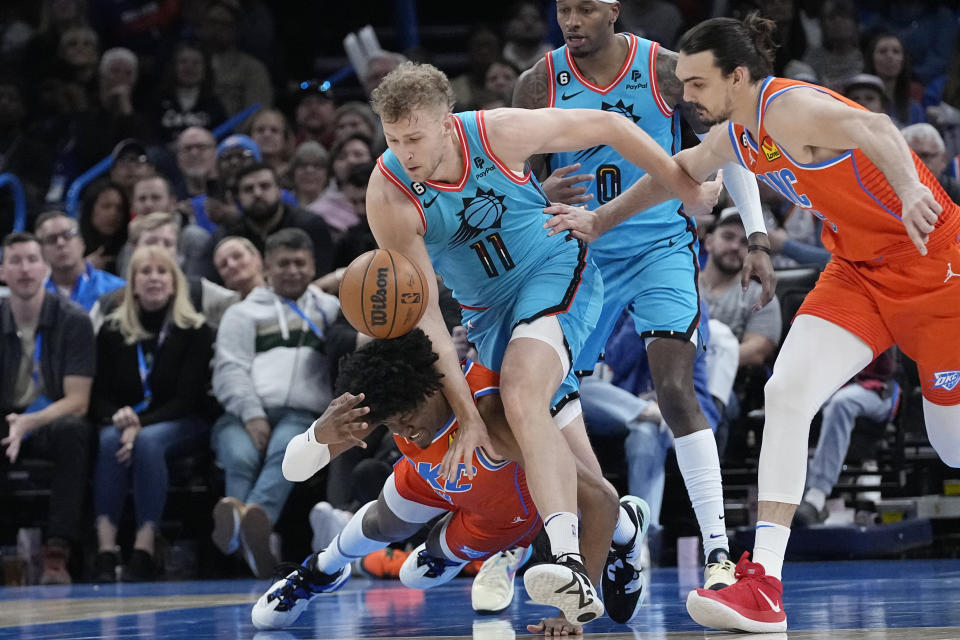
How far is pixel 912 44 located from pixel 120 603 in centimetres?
703

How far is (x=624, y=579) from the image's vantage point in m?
4.32

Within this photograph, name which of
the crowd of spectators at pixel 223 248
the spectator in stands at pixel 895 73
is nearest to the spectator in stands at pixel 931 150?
the crowd of spectators at pixel 223 248

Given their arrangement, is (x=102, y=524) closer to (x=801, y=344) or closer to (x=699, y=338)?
(x=699, y=338)

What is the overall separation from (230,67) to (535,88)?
235 inches

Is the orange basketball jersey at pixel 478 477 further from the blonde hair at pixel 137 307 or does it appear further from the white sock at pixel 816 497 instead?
the blonde hair at pixel 137 307

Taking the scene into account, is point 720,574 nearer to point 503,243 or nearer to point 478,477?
point 478,477

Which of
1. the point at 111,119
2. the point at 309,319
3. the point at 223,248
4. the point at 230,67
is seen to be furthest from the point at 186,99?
the point at 309,319

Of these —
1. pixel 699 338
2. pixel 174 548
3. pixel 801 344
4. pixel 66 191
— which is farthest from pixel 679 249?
pixel 66 191

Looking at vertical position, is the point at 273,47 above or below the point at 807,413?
above

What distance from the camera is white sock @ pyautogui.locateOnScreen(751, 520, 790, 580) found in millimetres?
3697

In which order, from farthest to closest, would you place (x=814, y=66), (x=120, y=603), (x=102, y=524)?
1. (x=814, y=66)
2. (x=102, y=524)
3. (x=120, y=603)

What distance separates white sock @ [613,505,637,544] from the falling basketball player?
1.9 inches

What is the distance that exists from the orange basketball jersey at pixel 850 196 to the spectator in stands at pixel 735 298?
127 inches

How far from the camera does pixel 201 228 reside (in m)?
8.58
